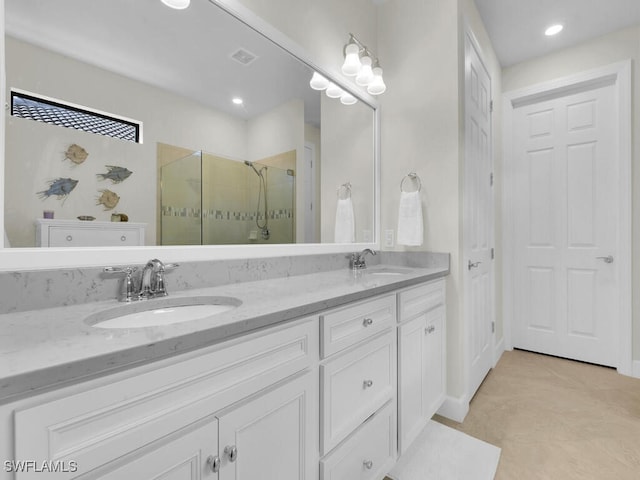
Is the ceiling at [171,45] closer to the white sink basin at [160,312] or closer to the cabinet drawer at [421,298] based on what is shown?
the white sink basin at [160,312]

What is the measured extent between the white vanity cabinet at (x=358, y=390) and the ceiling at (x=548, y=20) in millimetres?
2430

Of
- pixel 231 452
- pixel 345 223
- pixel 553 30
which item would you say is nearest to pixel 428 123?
pixel 345 223

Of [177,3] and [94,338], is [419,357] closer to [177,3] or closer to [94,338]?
[94,338]

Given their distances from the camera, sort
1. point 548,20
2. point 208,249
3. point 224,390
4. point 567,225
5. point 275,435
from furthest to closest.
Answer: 1. point 567,225
2. point 548,20
3. point 208,249
4. point 275,435
5. point 224,390

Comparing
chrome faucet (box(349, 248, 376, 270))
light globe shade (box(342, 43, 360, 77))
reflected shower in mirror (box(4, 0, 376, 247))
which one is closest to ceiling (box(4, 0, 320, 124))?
reflected shower in mirror (box(4, 0, 376, 247))

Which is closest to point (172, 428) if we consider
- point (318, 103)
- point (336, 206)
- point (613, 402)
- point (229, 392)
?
point (229, 392)

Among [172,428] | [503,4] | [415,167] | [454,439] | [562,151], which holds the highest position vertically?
[503,4]

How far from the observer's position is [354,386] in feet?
3.63

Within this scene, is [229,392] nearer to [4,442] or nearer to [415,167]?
[4,442]

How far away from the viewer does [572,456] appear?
1529mm

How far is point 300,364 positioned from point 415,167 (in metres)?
1.60

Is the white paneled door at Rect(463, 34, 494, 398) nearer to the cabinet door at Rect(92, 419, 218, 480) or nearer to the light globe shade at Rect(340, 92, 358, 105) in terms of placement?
the light globe shade at Rect(340, 92, 358, 105)

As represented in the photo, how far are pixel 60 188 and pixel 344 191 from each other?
1466 millimetres

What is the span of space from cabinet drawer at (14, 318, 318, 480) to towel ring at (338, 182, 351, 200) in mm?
1304
